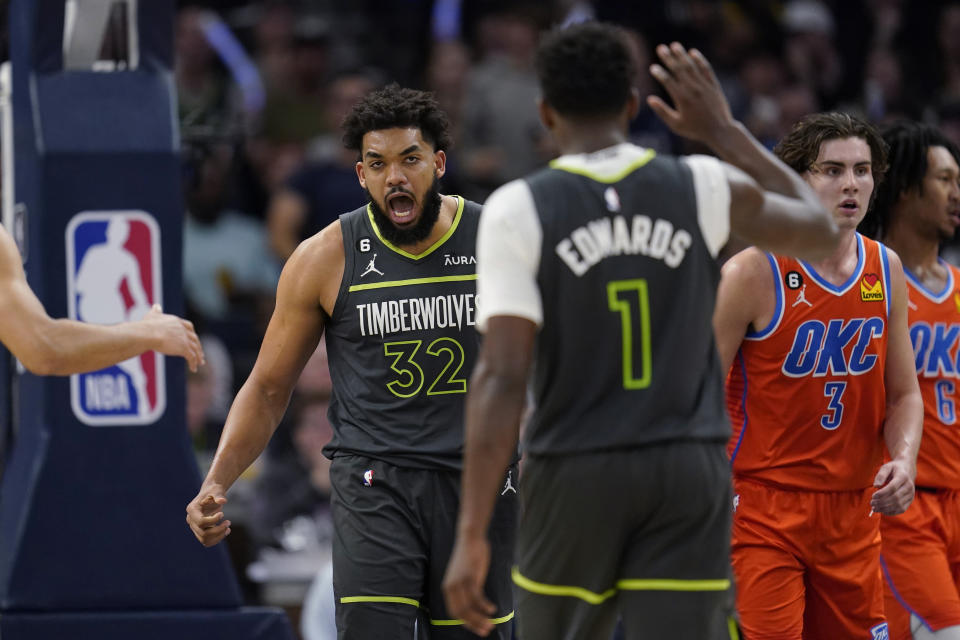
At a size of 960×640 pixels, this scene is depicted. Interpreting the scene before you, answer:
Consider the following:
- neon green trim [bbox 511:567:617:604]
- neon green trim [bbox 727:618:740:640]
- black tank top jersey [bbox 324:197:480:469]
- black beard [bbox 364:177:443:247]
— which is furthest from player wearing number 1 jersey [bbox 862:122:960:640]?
neon green trim [bbox 511:567:617:604]

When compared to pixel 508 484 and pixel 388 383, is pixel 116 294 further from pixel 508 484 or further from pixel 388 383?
pixel 508 484

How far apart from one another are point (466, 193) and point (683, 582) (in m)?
7.35

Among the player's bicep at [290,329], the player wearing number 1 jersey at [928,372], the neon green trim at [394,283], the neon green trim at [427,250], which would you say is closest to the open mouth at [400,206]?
the neon green trim at [427,250]

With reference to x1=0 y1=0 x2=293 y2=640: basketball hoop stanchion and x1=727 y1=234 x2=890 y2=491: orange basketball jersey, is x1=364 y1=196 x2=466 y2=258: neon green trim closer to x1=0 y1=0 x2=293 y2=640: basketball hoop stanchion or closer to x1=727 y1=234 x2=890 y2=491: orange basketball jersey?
x1=727 y1=234 x2=890 y2=491: orange basketball jersey

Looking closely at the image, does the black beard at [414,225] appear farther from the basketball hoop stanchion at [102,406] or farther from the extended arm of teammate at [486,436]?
the extended arm of teammate at [486,436]

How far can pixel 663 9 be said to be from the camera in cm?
1441

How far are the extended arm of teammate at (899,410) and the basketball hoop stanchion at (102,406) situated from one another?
296 cm

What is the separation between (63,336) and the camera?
5.42 metres

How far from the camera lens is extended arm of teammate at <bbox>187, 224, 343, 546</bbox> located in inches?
219

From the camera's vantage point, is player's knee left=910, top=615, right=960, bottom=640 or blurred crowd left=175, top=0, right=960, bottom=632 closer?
player's knee left=910, top=615, right=960, bottom=640

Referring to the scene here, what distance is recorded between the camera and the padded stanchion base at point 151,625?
6.58 metres

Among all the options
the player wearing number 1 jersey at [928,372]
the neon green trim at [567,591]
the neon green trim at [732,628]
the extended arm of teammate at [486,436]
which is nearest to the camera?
the extended arm of teammate at [486,436]

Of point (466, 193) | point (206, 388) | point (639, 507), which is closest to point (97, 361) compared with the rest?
point (639, 507)

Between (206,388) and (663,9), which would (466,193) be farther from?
(663,9)
